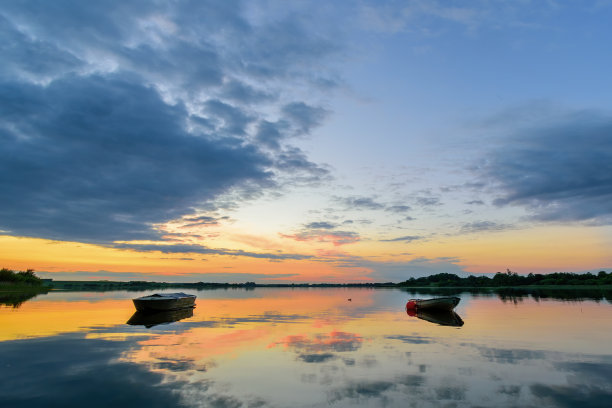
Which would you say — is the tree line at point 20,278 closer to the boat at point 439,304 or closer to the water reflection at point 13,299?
the water reflection at point 13,299

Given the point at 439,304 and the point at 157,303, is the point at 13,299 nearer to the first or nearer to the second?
the point at 157,303

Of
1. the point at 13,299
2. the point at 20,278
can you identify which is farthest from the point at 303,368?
the point at 20,278

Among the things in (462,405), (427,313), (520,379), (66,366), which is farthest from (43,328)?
(427,313)

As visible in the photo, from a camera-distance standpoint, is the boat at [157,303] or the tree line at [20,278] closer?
the boat at [157,303]

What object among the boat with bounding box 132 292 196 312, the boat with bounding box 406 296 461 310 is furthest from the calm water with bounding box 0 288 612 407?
the boat with bounding box 406 296 461 310

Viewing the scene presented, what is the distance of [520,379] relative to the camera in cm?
1539

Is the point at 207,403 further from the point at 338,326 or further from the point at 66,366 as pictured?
the point at 338,326

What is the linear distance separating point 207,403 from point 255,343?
12.7m

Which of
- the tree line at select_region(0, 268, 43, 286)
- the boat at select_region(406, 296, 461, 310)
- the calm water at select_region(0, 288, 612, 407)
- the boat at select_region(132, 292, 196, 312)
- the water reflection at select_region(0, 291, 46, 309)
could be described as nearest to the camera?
the calm water at select_region(0, 288, 612, 407)

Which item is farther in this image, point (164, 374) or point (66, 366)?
point (66, 366)

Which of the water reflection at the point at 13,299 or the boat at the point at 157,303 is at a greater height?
the boat at the point at 157,303

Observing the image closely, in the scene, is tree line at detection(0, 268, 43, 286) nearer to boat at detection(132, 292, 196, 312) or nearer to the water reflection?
the water reflection

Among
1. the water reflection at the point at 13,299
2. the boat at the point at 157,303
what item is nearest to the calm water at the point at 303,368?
the boat at the point at 157,303

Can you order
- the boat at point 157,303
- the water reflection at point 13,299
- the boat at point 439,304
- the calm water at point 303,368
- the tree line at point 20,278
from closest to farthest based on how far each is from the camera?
the calm water at point 303,368 < the boat at point 157,303 < the boat at point 439,304 < the water reflection at point 13,299 < the tree line at point 20,278
